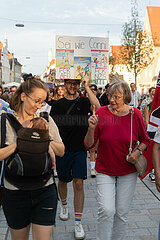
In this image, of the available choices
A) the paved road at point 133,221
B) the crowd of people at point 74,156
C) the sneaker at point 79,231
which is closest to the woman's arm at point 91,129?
the crowd of people at point 74,156

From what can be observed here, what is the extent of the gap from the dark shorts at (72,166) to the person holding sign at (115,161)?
0.98 metres

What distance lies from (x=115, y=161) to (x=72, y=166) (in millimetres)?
1250

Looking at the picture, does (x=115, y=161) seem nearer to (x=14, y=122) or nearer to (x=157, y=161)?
(x=157, y=161)

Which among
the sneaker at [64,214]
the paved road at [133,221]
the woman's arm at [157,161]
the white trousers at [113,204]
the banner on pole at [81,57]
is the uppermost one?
the banner on pole at [81,57]

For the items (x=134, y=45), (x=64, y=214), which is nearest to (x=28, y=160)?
(x=64, y=214)

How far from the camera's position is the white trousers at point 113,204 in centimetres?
322

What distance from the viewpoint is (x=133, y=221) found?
4621mm

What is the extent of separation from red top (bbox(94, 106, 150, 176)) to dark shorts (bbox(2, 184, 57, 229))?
87 centimetres

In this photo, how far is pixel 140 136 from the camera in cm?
347

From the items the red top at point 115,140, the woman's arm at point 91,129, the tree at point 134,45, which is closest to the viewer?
the woman's arm at point 91,129

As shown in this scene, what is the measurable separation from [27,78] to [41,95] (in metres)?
0.25

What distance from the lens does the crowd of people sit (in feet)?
8.40

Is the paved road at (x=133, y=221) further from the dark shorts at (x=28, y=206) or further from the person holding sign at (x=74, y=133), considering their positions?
the dark shorts at (x=28, y=206)

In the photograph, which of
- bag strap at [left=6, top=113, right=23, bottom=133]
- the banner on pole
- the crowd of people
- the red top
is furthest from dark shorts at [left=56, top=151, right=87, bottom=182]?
bag strap at [left=6, top=113, right=23, bottom=133]
